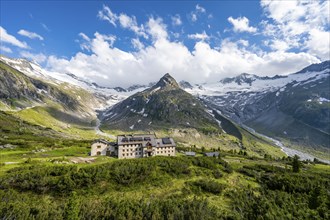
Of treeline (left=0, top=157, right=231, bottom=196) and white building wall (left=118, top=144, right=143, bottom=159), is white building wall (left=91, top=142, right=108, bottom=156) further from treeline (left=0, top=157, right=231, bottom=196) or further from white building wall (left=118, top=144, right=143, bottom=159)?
treeline (left=0, top=157, right=231, bottom=196)

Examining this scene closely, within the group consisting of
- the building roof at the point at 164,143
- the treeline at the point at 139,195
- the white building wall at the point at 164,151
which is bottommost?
the treeline at the point at 139,195

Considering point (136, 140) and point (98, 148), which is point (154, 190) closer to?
point (136, 140)

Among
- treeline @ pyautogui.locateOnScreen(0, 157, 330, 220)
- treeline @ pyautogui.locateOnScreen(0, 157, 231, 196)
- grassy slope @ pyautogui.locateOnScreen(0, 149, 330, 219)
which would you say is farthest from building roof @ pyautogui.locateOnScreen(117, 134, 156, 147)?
grassy slope @ pyautogui.locateOnScreen(0, 149, 330, 219)

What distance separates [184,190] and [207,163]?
27.9 m

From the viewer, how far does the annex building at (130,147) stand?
11488 cm

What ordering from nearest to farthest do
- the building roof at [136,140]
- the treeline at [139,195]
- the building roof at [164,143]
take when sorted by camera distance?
the treeline at [139,195]
the building roof at [136,140]
the building roof at [164,143]

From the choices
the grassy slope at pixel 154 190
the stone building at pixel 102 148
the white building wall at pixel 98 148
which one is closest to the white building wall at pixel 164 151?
the stone building at pixel 102 148

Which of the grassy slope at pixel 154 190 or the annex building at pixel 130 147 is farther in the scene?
the annex building at pixel 130 147

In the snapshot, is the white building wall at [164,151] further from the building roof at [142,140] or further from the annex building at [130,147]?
→ the building roof at [142,140]

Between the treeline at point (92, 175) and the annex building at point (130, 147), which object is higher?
the annex building at point (130, 147)

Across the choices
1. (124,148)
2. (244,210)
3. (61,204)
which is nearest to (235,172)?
(244,210)

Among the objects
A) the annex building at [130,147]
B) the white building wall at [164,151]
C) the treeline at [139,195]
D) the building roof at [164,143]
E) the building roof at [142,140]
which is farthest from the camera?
the building roof at [164,143]

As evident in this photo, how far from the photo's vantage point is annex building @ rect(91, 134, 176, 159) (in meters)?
115

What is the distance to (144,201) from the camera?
6688cm
